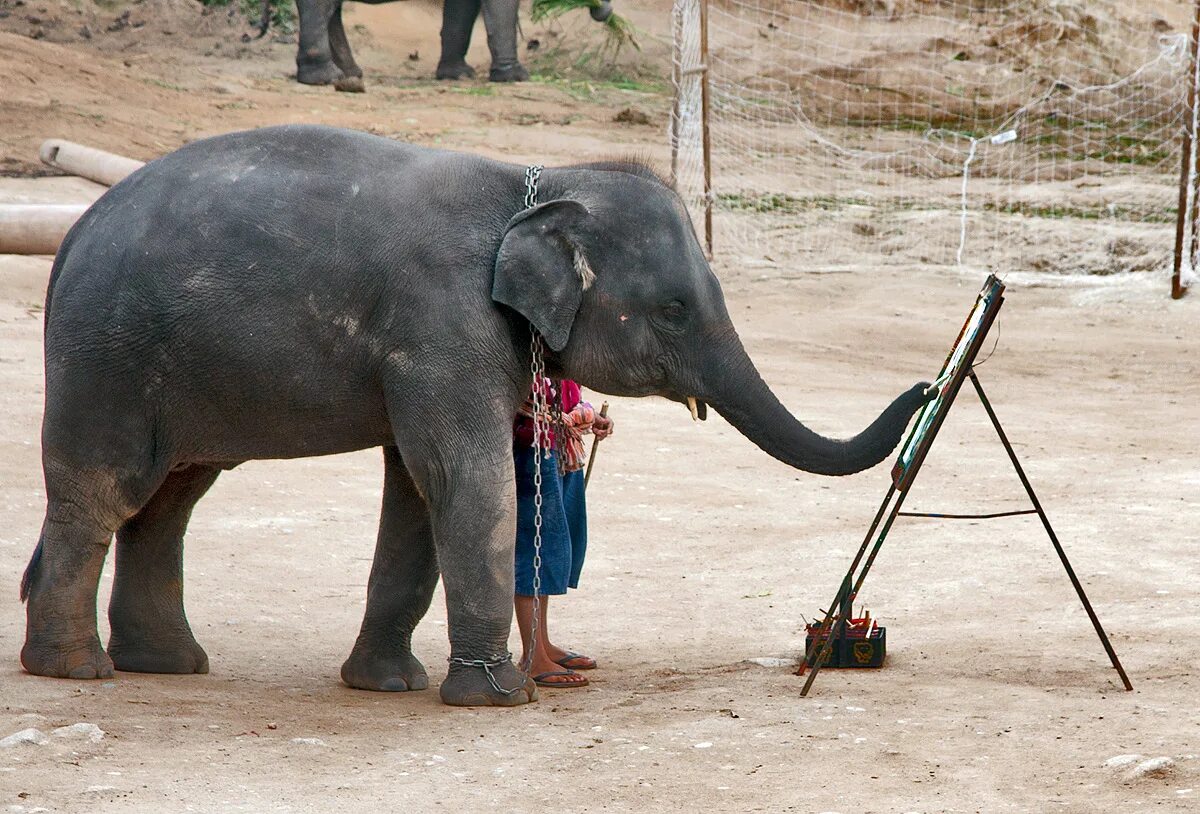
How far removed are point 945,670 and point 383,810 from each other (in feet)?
7.62

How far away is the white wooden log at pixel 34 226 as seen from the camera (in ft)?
37.6

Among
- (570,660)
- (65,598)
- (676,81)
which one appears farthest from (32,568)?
(676,81)

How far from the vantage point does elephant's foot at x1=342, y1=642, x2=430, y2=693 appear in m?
6.09

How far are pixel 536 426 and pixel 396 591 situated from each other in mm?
815

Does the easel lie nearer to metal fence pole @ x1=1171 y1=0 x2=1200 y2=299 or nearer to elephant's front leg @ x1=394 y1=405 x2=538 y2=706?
elephant's front leg @ x1=394 y1=405 x2=538 y2=706

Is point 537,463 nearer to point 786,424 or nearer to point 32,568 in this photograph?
point 786,424

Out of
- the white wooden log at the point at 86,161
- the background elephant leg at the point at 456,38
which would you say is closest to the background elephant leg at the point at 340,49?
the background elephant leg at the point at 456,38

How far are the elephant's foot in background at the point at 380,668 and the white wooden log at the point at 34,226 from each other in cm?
625

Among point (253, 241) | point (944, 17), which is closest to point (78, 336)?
point (253, 241)

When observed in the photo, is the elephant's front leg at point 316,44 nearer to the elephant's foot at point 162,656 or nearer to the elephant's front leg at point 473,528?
the elephant's foot at point 162,656

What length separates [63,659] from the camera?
19.2ft

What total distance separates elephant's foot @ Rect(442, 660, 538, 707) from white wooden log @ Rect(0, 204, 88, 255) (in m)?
6.71

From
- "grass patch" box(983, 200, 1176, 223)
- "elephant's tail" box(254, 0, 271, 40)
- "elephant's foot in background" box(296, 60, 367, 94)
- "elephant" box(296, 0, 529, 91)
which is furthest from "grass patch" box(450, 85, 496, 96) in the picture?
"grass patch" box(983, 200, 1176, 223)

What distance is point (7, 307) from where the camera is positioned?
468 inches
